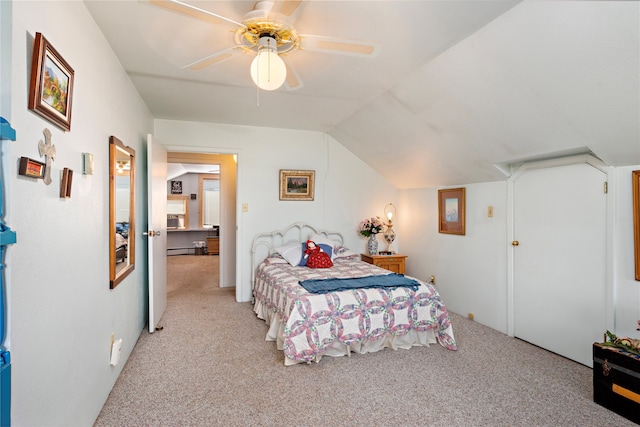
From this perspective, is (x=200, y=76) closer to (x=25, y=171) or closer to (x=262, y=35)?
(x=262, y=35)

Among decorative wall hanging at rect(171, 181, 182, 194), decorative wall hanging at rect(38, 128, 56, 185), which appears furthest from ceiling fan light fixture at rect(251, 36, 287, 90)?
decorative wall hanging at rect(171, 181, 182, 194)

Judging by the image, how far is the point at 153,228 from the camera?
11.2 feet

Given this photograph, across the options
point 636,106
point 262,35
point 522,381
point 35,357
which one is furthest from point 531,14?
point 35,357

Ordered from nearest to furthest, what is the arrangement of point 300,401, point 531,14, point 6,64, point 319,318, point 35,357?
point 6,64, point 35,357, point 531,14, point 300,401, point 319,318

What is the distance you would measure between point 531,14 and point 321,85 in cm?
171

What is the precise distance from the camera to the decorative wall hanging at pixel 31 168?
47.5 inches

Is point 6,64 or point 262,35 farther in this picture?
point 262,35

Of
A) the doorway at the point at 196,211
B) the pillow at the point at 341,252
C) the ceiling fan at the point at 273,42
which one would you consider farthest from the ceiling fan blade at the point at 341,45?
the doorway at the point at 196,211

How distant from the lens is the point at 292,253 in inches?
167

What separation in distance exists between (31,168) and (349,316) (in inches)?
91.8

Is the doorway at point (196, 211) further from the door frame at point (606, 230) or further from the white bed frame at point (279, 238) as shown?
the door frame at point (606, 230)

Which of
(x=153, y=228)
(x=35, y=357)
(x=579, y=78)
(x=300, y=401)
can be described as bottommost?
(x=300, y=401)

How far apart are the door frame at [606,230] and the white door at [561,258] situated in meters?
0.03

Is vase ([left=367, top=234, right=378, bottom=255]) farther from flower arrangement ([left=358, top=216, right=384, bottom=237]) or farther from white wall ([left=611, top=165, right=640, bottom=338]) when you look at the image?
white wall ([left=611, top=165, right=640, bottom=338])
